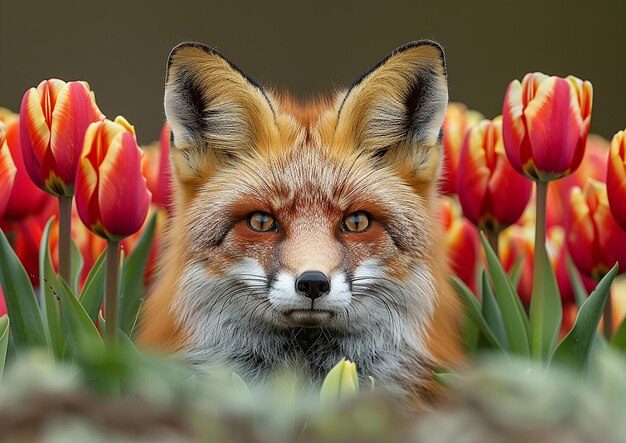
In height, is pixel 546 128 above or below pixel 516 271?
above

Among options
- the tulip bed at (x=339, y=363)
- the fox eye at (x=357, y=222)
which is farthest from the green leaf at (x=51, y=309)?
the fox eye at (x=357, y=222)

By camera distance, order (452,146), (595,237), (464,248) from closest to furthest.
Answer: (595,237)
(464,248)
(452,146)

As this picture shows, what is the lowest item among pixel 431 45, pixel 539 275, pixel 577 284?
pixel 577 284

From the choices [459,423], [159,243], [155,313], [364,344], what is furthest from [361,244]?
[459,423]

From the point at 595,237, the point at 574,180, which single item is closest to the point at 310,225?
the point at 595,237

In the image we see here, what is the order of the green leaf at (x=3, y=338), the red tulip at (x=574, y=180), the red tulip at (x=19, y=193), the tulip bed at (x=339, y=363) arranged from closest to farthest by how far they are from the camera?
the tulip bed at (x=339, y=363)
the green leaf at (x=3, y=338)
the red tulip at (x=19, y=193)
the red tulip at (x=574, y=180)

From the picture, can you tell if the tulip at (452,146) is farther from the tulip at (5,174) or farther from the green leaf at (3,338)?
the green leaf at (3,338)

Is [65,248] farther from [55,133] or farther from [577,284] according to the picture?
[577,284]

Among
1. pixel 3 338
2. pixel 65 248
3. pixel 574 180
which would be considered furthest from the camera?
pixel 574 180
